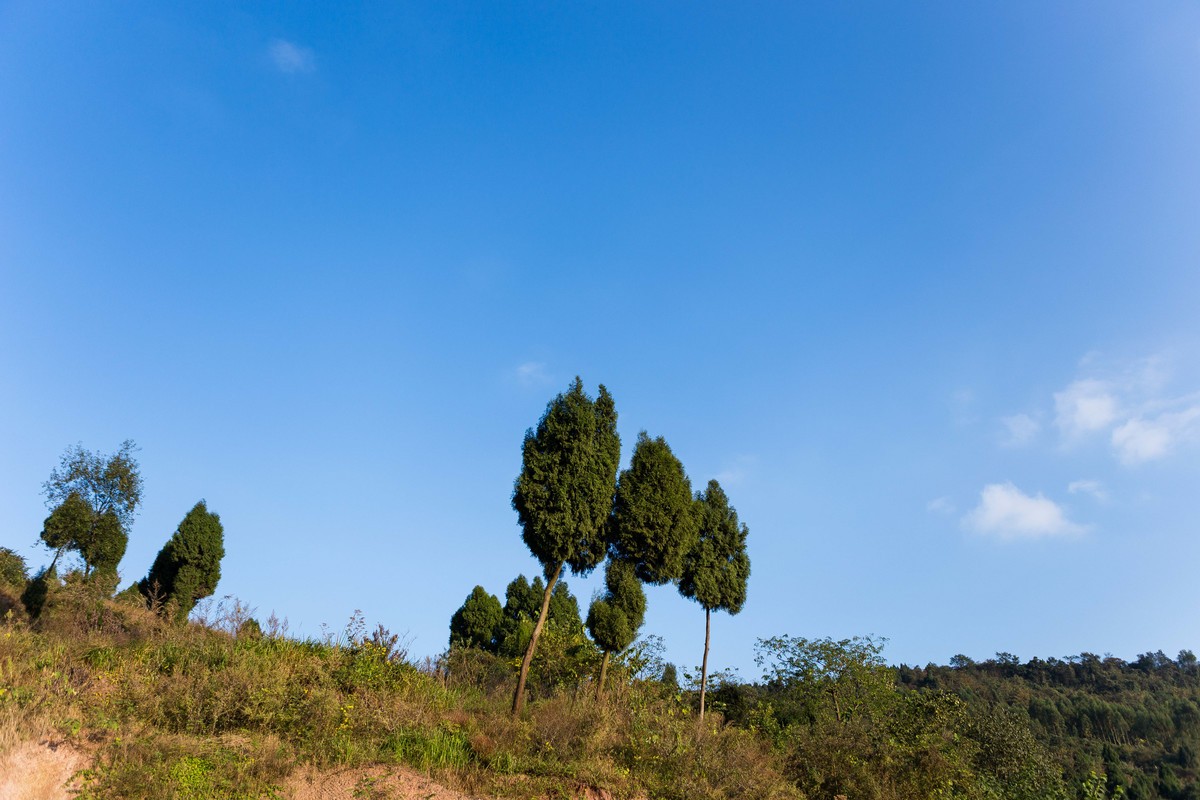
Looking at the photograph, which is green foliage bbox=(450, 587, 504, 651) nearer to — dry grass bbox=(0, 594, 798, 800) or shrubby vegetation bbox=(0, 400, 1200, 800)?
shrubby vegetation bbox=(0, 400, 1200, 800)

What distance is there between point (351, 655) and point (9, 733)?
173 inches

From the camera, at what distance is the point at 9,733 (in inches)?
280

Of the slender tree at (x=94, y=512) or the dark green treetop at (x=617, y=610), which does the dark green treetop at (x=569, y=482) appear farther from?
the slender tree at (x=94, y=512)

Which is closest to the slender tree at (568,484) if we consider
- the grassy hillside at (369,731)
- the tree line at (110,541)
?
the grassy hillside at (369,731)

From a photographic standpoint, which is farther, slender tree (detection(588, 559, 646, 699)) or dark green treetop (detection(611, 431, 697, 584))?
dark green treetop (detection(611, 431, 697, 584))

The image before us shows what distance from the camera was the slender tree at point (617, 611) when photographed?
15930 mm

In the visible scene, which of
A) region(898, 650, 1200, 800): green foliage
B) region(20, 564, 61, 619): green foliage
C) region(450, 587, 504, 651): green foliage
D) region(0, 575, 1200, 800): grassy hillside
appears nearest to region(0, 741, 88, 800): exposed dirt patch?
region(0, 575, 1200, 800): grassy hillside

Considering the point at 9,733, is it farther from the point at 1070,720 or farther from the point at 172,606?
the point at 1070,720

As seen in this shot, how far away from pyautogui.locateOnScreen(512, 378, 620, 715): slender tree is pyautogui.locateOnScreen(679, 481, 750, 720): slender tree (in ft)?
19.3

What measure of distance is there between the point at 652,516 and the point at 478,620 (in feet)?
87.8

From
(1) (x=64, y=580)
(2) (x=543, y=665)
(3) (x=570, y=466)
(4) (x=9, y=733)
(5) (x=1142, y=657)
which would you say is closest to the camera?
(4) (x=9, y=733)

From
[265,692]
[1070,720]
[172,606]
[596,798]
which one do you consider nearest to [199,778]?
[265,692]

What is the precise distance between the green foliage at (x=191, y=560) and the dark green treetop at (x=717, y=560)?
22.7m

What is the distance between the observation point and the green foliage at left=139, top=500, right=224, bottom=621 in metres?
30.0
